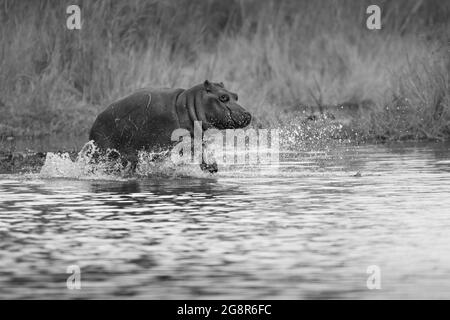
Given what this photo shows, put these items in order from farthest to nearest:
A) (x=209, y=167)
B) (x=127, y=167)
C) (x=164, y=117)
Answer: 1. (x=127, y=167)
2. (x=164, y=117)
3. (x=209, y=167)

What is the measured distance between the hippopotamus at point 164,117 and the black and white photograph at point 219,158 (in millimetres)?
14

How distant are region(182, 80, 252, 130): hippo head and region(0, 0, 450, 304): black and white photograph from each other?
0.02 metres

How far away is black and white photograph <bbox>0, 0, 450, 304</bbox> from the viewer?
6.97 metres

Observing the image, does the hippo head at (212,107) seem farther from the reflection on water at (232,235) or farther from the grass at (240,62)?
the grass at (240,62)

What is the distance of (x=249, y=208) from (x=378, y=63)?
1383 cm

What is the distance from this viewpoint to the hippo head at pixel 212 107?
12.3 m

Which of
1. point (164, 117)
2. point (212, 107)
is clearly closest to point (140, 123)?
point (164, 117)

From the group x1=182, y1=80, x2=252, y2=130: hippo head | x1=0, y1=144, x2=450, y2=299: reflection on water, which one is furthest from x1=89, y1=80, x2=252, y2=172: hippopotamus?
x1=0, y1=144, x2=450, y2=299: reflection on water

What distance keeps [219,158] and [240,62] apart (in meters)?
8.95

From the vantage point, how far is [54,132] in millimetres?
18109

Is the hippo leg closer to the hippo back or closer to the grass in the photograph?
the hippo back

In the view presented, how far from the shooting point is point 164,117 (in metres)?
12.3

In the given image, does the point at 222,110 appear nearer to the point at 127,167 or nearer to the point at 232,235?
the point at 127,167
